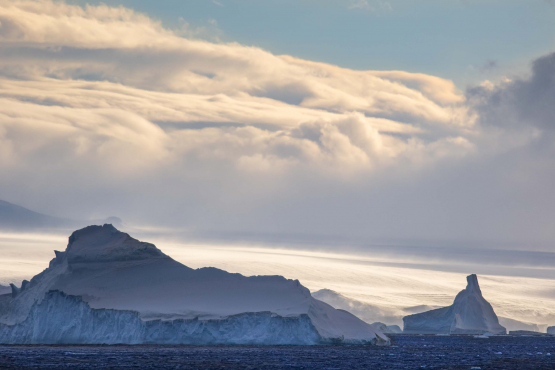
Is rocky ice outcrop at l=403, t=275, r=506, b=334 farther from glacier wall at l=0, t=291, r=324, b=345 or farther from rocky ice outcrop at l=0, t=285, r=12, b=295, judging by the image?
rocky ice outcrop at l=0, t=285, r=12, b=295

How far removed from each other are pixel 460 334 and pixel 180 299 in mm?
59785

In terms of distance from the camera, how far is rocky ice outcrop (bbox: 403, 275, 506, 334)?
10273 cm

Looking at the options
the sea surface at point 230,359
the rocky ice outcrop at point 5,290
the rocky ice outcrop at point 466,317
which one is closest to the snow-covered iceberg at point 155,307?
the sea surface at point 230,359

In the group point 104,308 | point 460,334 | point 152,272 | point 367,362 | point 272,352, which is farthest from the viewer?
point 460,334

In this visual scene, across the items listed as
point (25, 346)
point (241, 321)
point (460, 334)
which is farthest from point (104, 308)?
point (460, 334)

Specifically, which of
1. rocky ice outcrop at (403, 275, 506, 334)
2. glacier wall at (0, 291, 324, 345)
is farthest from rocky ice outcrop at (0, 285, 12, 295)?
rocky ice outcrop at (403, 275, 506, 334)

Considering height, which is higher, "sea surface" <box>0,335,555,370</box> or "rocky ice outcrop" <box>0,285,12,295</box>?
"rocky ice outcrop" <box>0,285,12,295</box>

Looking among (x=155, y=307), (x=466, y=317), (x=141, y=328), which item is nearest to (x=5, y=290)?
(x=155, y=307)

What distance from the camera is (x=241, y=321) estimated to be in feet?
167

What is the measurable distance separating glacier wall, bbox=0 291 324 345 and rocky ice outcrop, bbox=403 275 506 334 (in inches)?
2232

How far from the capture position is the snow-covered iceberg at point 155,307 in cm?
5041

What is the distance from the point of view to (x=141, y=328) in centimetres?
5006

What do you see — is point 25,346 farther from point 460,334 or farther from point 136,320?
point 460,334

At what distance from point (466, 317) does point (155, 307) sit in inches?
2590
